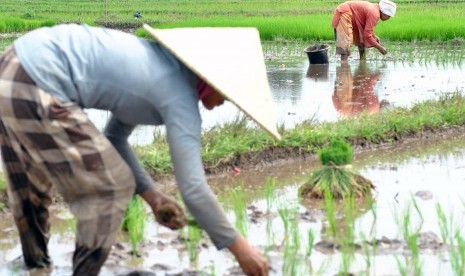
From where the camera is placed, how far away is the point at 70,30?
3.31 m

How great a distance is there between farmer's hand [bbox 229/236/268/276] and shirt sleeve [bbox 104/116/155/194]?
25.2 inches

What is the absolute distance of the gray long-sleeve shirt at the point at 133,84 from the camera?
313 centimetres

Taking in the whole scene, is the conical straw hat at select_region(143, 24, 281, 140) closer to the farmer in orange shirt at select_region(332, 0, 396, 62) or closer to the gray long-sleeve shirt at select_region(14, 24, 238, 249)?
the gray long-sleeve shirt at select_region(14, 24, 238, 249)

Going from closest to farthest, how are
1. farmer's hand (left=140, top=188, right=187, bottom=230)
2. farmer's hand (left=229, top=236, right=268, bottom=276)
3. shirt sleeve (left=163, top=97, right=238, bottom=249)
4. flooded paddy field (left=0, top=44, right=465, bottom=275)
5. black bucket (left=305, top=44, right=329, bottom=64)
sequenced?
shirt sleeve (left=163, top=97, right=238, bottom=249) → farmer's hand (left=229, top=236, right=268, bottom=276) → farmer's hand (left=140, top=188, right=187, bottom=230) → flooded paddy field (left=0, top=44, right=465, bottom=275) → black bucket (left=305, top=44, right=329, bottom=64)

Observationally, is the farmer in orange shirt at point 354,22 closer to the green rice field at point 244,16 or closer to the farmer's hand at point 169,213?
the green rice field at point 244,16

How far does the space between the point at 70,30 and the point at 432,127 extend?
4662 mm

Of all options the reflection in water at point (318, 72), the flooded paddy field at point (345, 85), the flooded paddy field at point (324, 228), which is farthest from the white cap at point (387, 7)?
the flooded paddy field at point (324, 228)

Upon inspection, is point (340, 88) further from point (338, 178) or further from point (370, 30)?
point (338, 178)

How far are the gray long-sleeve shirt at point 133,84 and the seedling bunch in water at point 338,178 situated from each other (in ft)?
6.90

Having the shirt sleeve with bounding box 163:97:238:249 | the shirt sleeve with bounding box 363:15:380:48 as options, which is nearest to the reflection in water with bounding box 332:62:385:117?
the shirt sleeve with bounding box 363:15:380:48

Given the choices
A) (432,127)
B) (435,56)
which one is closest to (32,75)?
(432,127)

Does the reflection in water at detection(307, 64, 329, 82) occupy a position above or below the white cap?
below

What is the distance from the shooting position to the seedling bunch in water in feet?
17.3

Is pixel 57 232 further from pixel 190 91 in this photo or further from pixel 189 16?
pixel 189 16
